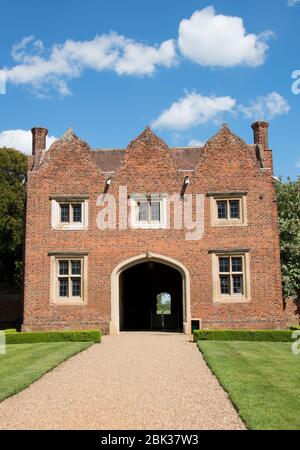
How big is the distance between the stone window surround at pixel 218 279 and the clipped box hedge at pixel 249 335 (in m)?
3.68

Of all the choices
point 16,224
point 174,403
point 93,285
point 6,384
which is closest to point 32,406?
point 6,384

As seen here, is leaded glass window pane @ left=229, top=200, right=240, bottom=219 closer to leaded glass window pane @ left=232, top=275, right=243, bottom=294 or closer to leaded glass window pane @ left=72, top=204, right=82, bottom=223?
leaded glass window pane @ left=232, top=275, right=243, bottom=294

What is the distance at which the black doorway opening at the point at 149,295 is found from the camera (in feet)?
92.0

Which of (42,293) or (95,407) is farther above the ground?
(42,293)

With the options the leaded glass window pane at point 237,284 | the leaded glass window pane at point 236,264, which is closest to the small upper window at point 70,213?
the leaded glass window pane at point 236,264

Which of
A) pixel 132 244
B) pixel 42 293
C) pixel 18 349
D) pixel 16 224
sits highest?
pixel 16 224

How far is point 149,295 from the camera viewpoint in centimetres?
2859

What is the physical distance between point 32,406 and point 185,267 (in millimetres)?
14427

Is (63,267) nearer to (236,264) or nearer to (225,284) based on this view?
(225,284)

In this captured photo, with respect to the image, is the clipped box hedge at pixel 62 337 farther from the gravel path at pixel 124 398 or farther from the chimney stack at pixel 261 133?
the chimney stack at pixel 261 133

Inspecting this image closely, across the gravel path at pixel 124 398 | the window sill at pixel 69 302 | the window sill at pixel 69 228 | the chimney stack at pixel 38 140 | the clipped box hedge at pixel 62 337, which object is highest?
the chimney stack at pixel 38 140

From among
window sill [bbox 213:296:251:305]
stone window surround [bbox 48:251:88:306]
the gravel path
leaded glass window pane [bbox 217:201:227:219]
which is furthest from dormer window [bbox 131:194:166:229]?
the gravel path

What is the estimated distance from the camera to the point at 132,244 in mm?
22516

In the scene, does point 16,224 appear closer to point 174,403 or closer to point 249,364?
point 249,364
